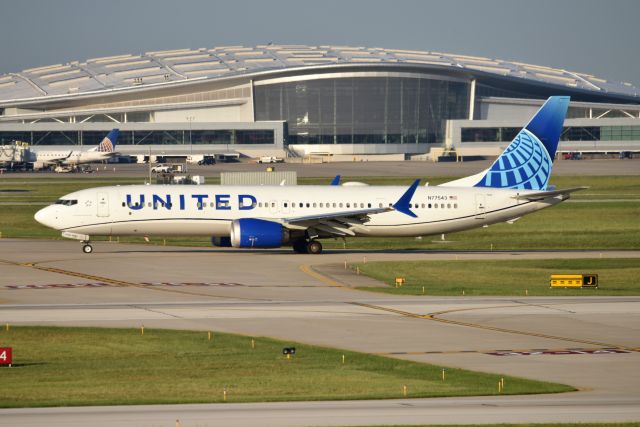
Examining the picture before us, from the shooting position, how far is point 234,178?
110 m

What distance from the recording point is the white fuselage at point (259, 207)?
62219mm

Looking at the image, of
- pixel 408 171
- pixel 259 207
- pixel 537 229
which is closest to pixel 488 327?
pixel 259 207

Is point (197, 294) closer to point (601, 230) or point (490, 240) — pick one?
point (490, 240)

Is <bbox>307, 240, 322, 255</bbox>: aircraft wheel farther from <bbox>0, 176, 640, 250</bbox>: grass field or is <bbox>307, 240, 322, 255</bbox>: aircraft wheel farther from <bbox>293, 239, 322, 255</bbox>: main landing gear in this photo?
<bbox>0, 176, 640, 250</bbox>: grass field

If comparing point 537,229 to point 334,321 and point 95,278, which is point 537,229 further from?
point 334,321

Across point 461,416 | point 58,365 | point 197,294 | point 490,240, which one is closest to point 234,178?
point 490,240

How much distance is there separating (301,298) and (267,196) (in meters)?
18.9

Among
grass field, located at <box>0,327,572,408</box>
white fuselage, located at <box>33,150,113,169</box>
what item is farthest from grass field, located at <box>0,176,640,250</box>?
white fuselage, located at <box>33,150,113,169</box>

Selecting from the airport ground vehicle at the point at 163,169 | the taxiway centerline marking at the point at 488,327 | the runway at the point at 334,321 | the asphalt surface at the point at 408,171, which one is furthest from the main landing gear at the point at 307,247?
the airport ground vehicle at the point at 163,169

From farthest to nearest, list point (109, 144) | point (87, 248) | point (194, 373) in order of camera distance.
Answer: point (109, 144), point (87, 248), point (194, 373)

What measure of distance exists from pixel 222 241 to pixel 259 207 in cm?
329

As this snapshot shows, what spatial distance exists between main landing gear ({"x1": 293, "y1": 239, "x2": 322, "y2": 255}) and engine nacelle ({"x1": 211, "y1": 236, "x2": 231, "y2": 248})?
163 inches

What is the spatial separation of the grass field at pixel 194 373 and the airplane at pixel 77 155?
142395mm

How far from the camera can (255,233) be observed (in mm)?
61344
